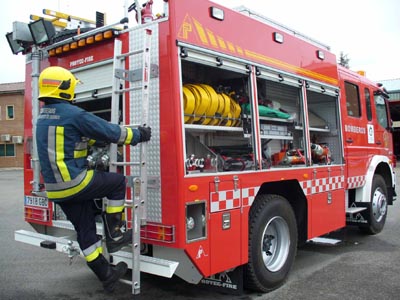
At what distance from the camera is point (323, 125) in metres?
6.14

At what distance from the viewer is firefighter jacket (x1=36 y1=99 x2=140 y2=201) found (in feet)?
10.9

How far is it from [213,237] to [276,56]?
2277 millimetres

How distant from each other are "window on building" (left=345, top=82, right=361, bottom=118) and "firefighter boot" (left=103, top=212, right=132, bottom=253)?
424 centimetres

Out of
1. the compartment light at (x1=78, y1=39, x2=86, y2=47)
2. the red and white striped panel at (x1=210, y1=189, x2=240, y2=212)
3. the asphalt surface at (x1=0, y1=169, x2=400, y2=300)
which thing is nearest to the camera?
the red and white striped panel at (x1=210, y1=189, x2=240, y2=212)

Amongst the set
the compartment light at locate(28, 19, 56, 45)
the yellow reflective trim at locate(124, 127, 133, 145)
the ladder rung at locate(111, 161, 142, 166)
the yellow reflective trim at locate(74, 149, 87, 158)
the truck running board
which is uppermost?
the compartment light at locate(28, 19, 56, 45)

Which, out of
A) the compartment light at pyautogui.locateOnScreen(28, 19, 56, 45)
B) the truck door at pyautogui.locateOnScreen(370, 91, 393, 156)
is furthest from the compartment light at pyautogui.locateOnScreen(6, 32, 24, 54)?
the truck door at pyautogui.locateOnScreen(370, 91, 393, 156)

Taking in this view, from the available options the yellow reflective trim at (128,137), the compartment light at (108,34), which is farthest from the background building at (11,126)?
the yellow reflective trim at (128,137)

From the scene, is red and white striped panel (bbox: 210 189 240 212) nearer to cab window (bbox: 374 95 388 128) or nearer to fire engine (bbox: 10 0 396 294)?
fire engine (bbox: 10 0 396 294)

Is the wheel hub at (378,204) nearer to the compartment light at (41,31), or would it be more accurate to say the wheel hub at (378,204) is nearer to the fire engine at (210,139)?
the fire engine at (210,139)

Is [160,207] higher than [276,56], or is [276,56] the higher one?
[276,56]

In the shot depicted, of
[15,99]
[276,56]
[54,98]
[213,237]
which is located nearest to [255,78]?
[276,56]

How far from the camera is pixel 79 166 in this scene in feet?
11.3

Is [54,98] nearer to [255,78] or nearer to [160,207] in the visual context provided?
[160,207]

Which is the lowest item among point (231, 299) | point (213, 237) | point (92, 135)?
point (231, 299)
